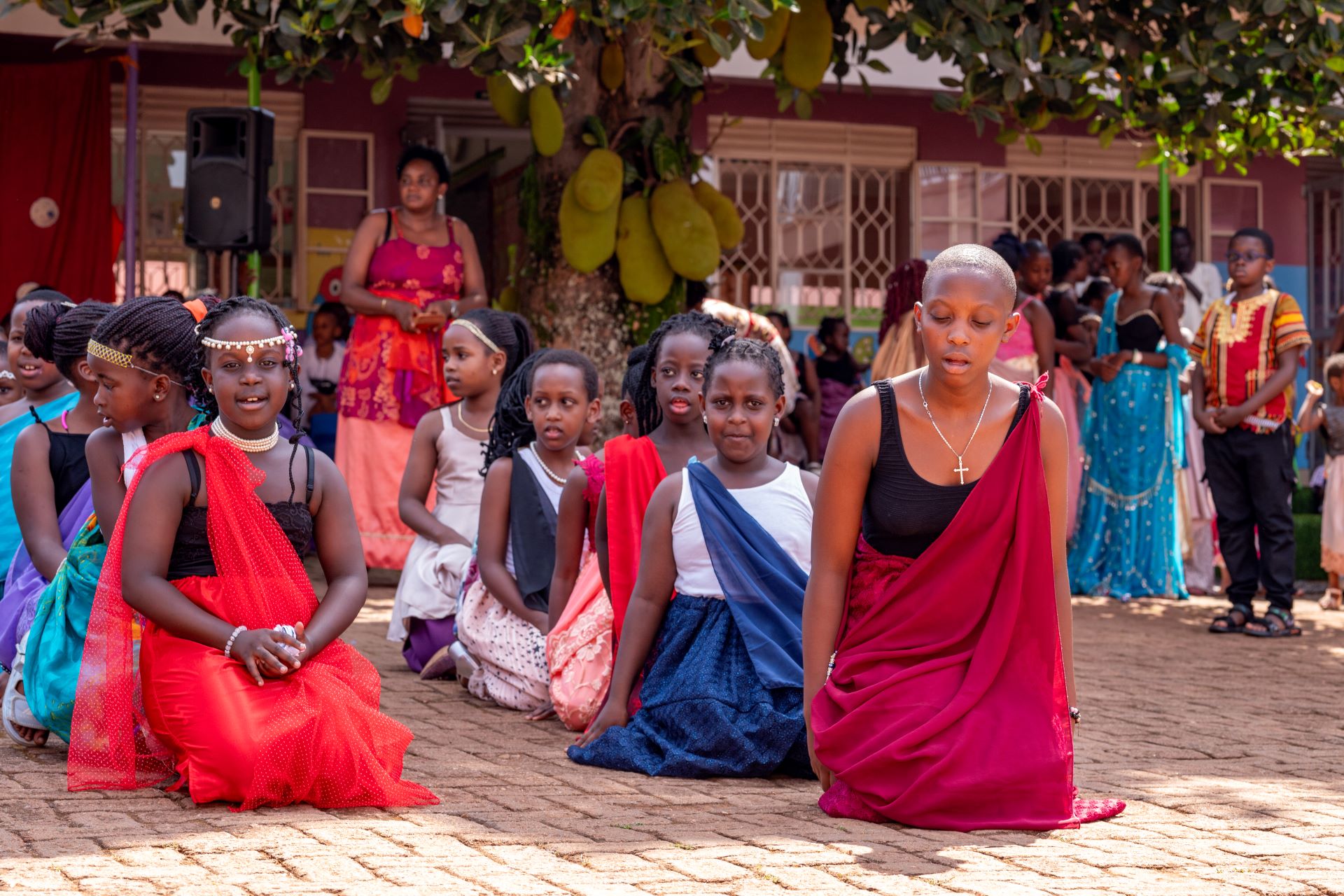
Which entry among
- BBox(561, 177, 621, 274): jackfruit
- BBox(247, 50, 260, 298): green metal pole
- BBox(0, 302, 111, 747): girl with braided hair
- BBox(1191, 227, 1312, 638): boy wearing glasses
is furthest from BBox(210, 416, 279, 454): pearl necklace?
BBox(247, 50, 260, 298): green metal pole

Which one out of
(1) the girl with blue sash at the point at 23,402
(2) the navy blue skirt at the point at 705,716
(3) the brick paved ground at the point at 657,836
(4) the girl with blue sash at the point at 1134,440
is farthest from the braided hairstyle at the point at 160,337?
(4) the girl with blue sash at the point at 1134,440

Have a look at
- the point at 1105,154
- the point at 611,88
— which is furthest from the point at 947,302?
the point at 1105,154

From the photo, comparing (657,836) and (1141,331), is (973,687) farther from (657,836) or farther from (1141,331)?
(1141,331)

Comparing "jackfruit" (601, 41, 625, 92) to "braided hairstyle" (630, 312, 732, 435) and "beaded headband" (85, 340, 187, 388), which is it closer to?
"braided hairstyle" (630, 312, 732, 435)

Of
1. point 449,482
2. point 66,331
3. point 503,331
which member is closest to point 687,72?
point 503,331

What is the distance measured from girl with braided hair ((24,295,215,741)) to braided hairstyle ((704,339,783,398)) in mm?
1456

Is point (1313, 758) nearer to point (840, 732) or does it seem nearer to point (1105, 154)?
point (840, 732)

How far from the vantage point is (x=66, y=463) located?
507 centimetres

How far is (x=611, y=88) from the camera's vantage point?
884 centimetres

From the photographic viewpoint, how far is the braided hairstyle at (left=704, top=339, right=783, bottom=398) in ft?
15.0

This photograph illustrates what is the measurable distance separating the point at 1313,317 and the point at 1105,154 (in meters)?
2.93

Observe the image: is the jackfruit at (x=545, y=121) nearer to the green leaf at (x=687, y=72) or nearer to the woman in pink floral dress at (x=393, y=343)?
the woman in pink floral dress at (x=393, y=343)

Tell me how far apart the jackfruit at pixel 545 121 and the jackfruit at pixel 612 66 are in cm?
36

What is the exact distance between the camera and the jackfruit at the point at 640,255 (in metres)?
8.65
